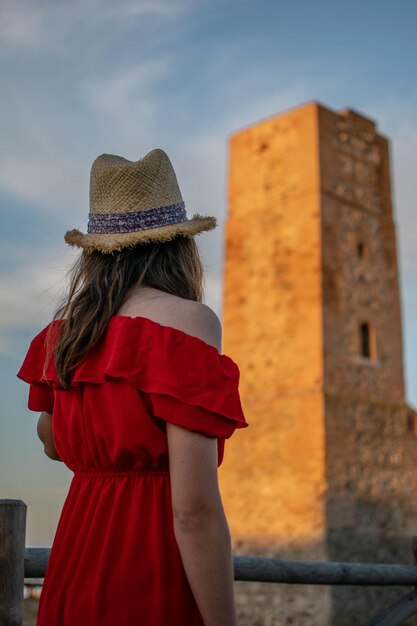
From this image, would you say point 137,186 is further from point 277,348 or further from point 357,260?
point 357,260

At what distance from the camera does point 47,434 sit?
2119mm

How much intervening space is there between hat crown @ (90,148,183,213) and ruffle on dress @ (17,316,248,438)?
12.9 inches

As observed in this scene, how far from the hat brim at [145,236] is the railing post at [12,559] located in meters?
0.95

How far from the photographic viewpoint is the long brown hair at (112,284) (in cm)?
184

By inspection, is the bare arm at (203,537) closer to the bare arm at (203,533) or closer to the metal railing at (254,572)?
the bare arm at (203,533)

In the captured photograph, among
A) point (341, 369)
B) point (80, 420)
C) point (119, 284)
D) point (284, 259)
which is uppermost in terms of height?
point (284, 259)

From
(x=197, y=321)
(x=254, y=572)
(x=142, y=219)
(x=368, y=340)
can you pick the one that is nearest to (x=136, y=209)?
(x=142, y=219)

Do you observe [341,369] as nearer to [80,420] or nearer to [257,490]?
[257,490]

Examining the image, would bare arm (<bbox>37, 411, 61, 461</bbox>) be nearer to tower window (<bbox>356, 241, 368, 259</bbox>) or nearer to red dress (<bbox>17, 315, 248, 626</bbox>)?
red dress (<bbox>17, 315, 248, 626</bbox>)

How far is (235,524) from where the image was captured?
40.9ft

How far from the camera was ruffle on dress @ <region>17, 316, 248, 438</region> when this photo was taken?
Result: 1647 mm

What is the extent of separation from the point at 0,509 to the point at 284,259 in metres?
11.1

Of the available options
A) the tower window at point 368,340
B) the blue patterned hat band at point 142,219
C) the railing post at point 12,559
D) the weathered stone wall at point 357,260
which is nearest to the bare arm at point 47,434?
the railing post at point 12,559

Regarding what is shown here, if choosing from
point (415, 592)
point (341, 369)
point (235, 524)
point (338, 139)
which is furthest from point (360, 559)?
point (415, 592)
